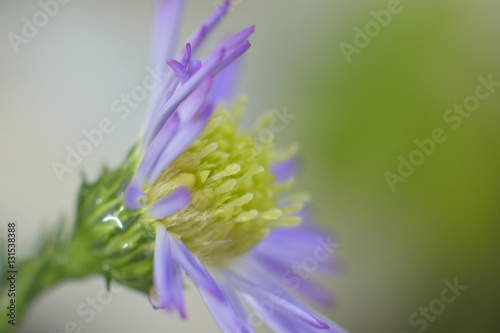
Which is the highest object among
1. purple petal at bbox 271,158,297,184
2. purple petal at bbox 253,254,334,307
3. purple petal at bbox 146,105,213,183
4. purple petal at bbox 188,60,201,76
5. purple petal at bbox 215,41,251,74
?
purple petal at bbox 188,60,201,76

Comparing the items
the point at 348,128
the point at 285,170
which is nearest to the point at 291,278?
the point at 285,170

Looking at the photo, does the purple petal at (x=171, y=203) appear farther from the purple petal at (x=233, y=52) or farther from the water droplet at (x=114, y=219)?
the purple petal at (x=233, y=52)

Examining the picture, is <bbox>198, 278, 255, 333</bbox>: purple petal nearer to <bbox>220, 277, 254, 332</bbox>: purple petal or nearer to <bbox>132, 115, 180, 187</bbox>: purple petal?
<bbox>220, 277, 254, 332</bbox>: purple petal

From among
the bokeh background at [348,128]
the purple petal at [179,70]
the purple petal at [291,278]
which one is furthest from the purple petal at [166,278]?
the bokeh background at [348,128]

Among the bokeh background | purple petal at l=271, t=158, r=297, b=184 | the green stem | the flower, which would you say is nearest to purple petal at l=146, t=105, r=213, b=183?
the flower

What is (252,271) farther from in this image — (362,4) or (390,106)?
(362,4)

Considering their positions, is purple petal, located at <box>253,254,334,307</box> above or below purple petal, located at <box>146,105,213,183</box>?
below

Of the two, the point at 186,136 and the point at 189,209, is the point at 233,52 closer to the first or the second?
the point at 186,136
